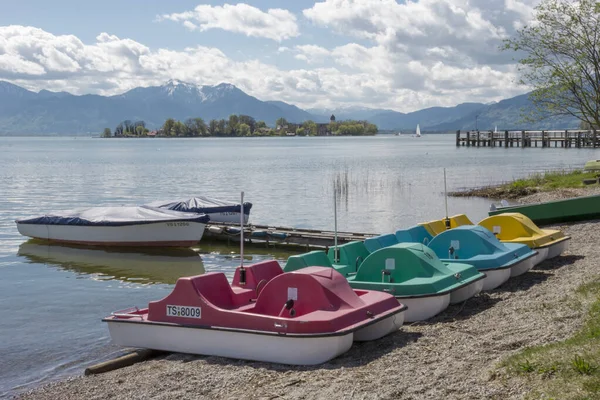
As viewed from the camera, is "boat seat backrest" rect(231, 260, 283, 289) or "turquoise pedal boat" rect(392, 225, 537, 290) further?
"turquoise pedal boat" rect(392, 225, 537, 290)

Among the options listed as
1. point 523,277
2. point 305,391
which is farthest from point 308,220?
point 305,391

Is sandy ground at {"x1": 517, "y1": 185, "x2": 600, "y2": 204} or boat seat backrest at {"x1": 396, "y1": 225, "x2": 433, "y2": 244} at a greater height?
boat seat backrest at {"x1": 396, "y1": 225, "x2": 433, "y2": 244}

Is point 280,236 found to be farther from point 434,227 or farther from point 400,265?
point 400,265

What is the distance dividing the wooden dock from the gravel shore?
12.9 m

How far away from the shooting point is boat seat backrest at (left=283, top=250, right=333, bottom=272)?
44.1ft

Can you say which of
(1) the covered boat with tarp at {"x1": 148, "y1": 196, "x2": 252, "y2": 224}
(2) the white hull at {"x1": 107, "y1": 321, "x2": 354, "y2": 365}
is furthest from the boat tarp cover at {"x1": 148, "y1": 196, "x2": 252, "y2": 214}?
(2) the white hull at {"x1": 107, "y1": 321, "x2": 354, "y2": 365}

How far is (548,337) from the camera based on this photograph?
968 centimetres

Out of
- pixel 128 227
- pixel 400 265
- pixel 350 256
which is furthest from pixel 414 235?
pixel 128 227

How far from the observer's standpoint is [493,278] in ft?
48.5

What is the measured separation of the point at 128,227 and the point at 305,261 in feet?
55.3

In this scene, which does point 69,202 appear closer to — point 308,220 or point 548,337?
point 308,220

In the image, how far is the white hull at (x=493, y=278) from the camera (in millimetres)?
14719

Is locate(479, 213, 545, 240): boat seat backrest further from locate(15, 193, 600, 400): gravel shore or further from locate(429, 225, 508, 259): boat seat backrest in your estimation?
locate(15, 193, 600, 400): gravel shore

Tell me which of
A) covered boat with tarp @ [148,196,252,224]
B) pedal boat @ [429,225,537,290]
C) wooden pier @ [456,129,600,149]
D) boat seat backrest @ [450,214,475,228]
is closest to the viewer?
pedal boat @ [429,225,537,290]
